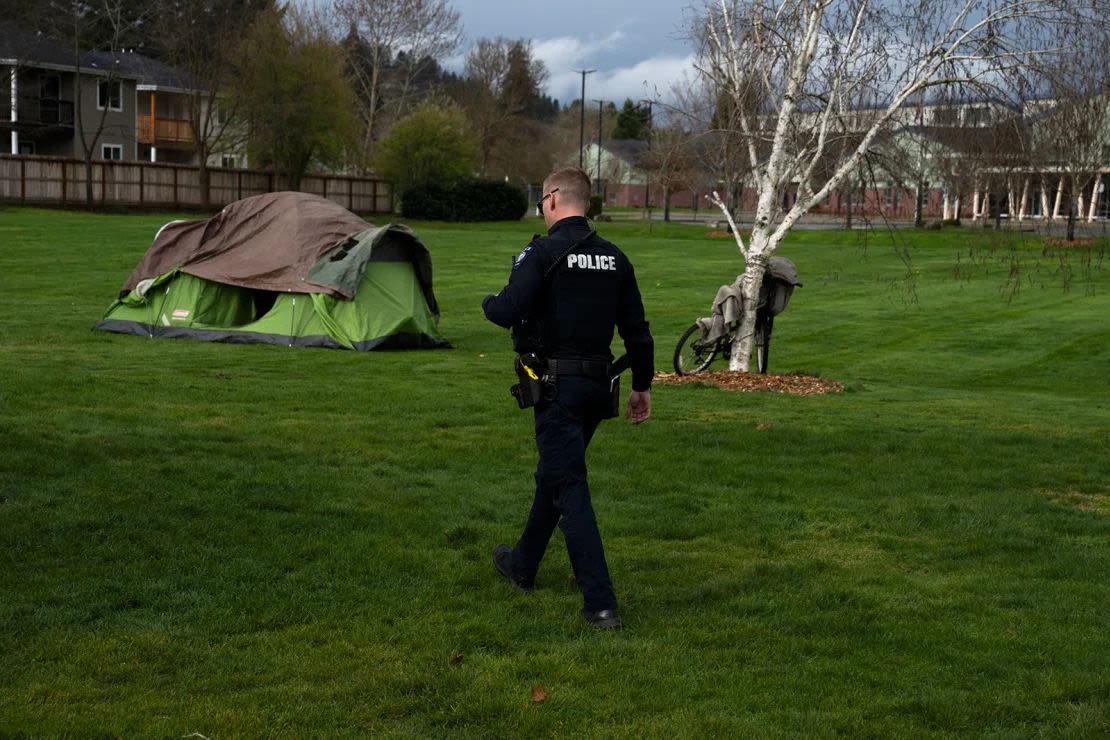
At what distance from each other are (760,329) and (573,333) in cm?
1063

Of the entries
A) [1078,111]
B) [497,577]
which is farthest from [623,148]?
[497,577]

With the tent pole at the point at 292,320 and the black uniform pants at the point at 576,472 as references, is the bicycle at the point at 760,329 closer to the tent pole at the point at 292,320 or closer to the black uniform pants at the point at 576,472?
the tent pole at the point at 292,320

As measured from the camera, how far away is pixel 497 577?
248 inches

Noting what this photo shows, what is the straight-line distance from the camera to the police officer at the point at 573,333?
5637 millimetres

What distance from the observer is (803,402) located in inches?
530

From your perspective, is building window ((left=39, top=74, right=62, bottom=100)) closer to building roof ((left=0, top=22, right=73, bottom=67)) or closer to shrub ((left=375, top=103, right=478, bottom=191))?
building roof ((left=0, top=22, right=73, bottom=67))

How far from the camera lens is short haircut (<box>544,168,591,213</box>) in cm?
582

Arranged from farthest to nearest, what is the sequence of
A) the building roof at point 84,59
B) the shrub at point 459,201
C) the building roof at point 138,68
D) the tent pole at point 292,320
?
the building roof at point 138,68, the shrub at point 459,201, the building roof at point 84,59, the tent pole at point 292,320

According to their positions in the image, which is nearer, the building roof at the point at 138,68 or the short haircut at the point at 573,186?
the short haircut at the point at 573,186

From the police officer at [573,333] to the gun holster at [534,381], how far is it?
2cm

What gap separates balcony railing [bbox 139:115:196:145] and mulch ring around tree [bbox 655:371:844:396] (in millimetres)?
54390

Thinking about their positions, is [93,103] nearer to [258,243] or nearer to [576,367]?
[258,243]

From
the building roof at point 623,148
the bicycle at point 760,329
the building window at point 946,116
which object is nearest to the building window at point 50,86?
the building roof at point 623,148

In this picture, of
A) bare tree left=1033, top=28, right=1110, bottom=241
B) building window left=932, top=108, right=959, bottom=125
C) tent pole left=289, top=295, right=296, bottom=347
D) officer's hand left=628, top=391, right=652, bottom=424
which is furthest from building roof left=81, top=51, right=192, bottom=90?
officer's hand left=628, top=391, right=652, bottom=424
